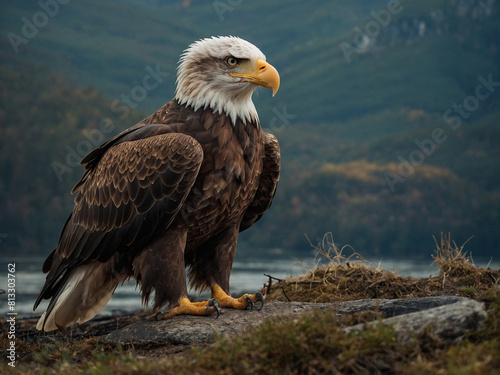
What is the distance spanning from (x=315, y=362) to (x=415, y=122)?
137 meters

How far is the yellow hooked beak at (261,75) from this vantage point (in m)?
5.56

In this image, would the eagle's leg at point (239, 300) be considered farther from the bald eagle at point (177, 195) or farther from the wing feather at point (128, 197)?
the wing feather at point (128, 197)

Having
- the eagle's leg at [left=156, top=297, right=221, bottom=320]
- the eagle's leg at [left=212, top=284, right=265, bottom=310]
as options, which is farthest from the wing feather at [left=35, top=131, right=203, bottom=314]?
Result: the eagle's leg at [left=212, top=284, right=265, bottom=310]

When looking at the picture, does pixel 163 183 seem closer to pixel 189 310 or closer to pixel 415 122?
pixel 189 310

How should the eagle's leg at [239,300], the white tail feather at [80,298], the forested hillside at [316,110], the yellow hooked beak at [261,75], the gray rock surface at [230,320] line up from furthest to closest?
the forested hillside at [316,110]
the white tail feather at [80,298]
the yellow hooked beak at [261,75]
the eagle's leg at [239,300]
the gray rock surface at [230,320]

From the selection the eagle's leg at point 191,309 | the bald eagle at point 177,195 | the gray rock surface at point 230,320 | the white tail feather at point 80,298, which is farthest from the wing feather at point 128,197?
the gray rock surface at point 230,320

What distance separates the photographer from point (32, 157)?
2911 inches

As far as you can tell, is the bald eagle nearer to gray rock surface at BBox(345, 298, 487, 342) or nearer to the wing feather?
the wing feather

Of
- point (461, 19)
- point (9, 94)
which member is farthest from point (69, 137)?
point (461, 19)

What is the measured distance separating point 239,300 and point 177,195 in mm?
1176

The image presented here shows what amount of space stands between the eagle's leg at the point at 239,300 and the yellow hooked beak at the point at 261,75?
1984 mm

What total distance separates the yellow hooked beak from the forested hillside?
93 centimetres

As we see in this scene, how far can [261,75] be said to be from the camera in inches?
219

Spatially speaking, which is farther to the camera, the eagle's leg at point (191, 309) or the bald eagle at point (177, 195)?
the bald eagle at point (177, 195)
